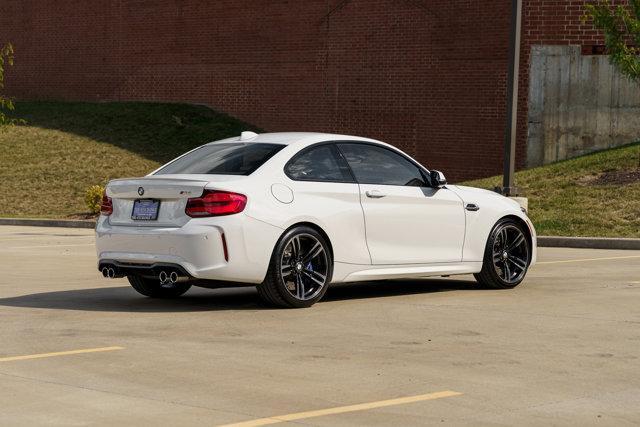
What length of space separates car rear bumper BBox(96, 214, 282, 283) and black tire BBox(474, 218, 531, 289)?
9.39ft

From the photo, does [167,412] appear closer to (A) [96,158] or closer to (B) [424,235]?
(B) [424,235]

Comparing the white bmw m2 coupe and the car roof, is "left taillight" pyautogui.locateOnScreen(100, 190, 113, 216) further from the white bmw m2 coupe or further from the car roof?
the car roof

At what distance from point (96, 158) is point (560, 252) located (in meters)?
18.9

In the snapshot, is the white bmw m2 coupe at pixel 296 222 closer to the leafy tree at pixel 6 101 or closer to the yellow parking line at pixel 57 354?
the yellow parking line at pixel 57 354

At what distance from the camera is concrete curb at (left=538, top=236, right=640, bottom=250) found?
21.1 meters

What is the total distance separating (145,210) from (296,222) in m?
1.28

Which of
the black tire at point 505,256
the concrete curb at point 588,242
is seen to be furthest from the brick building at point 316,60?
the black tire at point 505,256

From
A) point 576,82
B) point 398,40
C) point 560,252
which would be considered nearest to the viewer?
point 560,252

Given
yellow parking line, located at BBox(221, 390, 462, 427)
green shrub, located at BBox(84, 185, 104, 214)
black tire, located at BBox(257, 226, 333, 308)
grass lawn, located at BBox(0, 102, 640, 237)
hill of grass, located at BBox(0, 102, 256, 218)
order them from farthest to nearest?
hill of grass, located at BBox(0, 102, 256, 218) < green shrub, located at BBox(84, 185, 104, 214) < grass lawn, located at BBox(0, 102, 640, 237) < black tire, located at BBox(257, 226, 333, 308) < yellow parking line, located at BBox(221, 390, 462, 427)

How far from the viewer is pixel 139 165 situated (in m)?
35.7

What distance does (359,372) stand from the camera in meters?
8.16

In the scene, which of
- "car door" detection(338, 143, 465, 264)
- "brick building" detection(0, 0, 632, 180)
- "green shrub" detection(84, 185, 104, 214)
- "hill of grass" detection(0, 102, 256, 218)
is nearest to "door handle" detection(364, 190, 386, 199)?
"car door" detection(338, 143, 465, 264)

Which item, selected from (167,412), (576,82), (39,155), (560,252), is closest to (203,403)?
(167,412)

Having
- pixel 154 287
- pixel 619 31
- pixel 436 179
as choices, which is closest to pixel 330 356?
pixel 154 287
